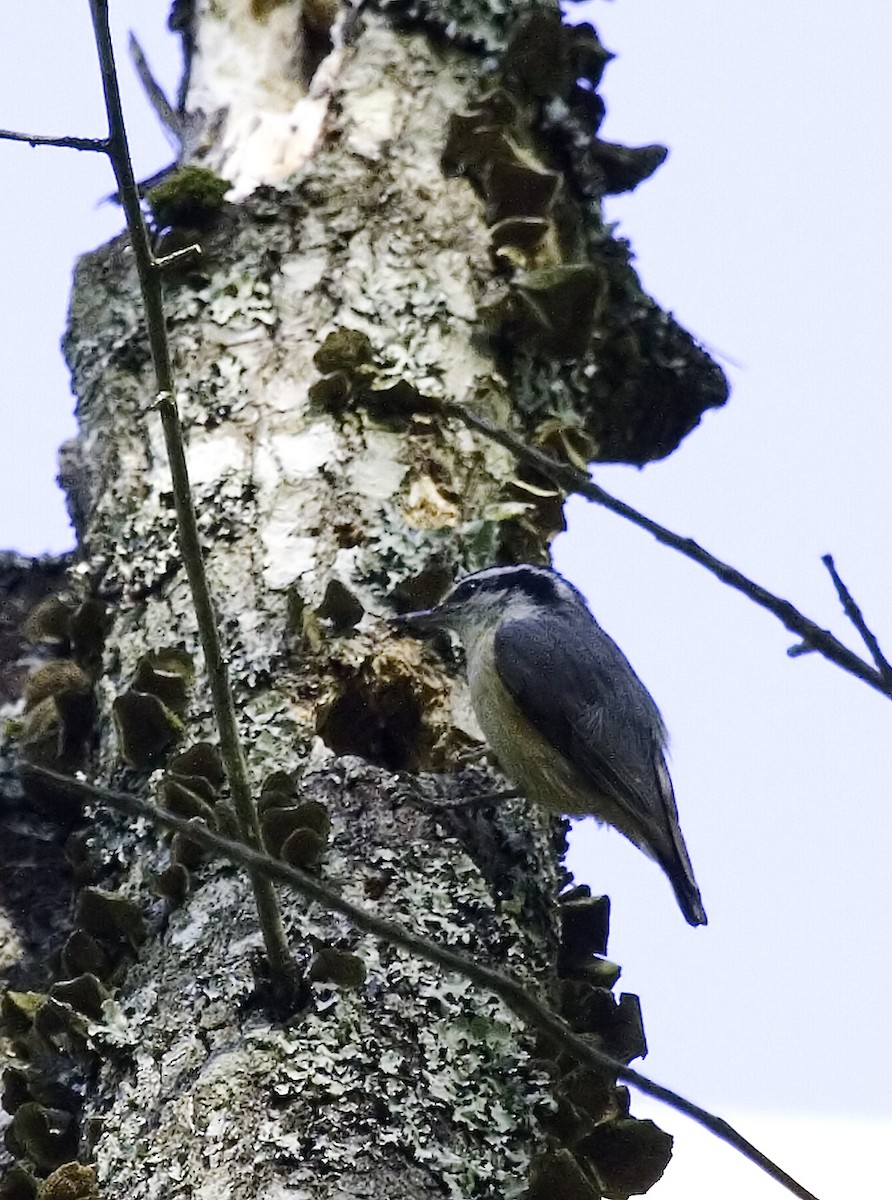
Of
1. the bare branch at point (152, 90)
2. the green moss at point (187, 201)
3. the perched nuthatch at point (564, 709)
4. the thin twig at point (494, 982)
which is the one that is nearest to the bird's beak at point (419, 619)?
the perched nuthatch at point (564, 709)

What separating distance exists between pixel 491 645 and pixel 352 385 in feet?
1.90

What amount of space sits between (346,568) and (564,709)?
712 mm

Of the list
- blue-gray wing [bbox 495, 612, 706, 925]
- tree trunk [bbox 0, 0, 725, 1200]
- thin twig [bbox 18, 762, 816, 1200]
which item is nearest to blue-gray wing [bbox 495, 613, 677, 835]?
blue-gray wing [bbox 495, 612, 706, 925]

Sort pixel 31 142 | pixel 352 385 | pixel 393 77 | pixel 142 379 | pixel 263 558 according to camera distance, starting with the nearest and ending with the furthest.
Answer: pixel 31 142
pixel 263 558
pixel 352 385
pixel 142 379
pixel 393 77

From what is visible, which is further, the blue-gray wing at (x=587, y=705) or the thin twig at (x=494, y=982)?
the blue-gray wing at (x=587, y=705)

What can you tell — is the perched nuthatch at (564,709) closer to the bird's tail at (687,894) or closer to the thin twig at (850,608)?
the bird's tail at (687,894)

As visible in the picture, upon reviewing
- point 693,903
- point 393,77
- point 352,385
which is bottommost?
point 693,903

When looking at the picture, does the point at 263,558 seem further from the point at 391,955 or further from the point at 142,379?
the point at 391,955

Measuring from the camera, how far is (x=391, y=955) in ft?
7.61

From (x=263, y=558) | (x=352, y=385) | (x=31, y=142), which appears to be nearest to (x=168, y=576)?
(x=263, y=558)

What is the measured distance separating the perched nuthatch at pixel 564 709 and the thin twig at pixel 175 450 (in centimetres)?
101

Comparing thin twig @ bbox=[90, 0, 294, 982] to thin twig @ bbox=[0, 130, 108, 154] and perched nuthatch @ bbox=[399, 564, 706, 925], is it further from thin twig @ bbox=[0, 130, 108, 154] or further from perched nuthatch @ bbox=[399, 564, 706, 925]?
perched nuthatch @ bbox=[399, 564, 706, 925]

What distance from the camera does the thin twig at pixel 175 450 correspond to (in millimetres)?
1883

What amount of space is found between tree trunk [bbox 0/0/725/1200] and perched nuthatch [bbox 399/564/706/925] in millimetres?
75
